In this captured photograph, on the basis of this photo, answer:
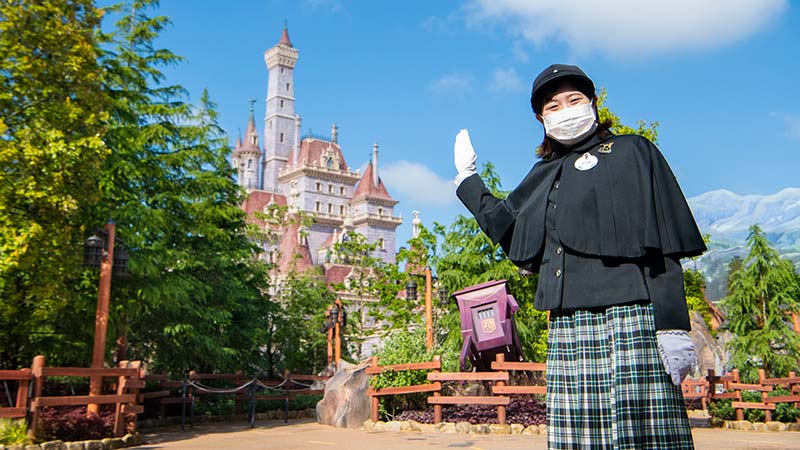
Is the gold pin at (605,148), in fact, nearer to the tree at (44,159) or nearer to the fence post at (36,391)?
the fence post at (36,391)

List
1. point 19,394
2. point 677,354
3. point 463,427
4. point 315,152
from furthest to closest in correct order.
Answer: point 315,152 < point 463,427 < point 19,394 < point 677,354

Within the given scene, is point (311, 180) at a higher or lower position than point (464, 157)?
higher

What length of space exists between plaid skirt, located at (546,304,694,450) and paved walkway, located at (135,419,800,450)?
549 cm

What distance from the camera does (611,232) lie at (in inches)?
111

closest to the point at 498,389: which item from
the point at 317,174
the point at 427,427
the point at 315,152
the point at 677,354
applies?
the point at 427,427

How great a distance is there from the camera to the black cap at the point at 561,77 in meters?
3.12

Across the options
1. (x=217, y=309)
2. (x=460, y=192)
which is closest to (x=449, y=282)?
(x=217, y=309)

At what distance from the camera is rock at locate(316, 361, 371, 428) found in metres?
12.3

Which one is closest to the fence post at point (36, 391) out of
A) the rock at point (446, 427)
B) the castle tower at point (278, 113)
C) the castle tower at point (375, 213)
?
the rock at point (446, 427)

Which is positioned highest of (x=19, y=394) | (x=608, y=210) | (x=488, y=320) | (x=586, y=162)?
(x=586, y=162)

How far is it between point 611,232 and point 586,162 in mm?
411

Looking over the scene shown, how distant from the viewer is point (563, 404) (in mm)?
2789

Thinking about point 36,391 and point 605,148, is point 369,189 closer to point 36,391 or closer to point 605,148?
point 36,391

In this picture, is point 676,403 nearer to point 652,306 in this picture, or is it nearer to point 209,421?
point 652,306
